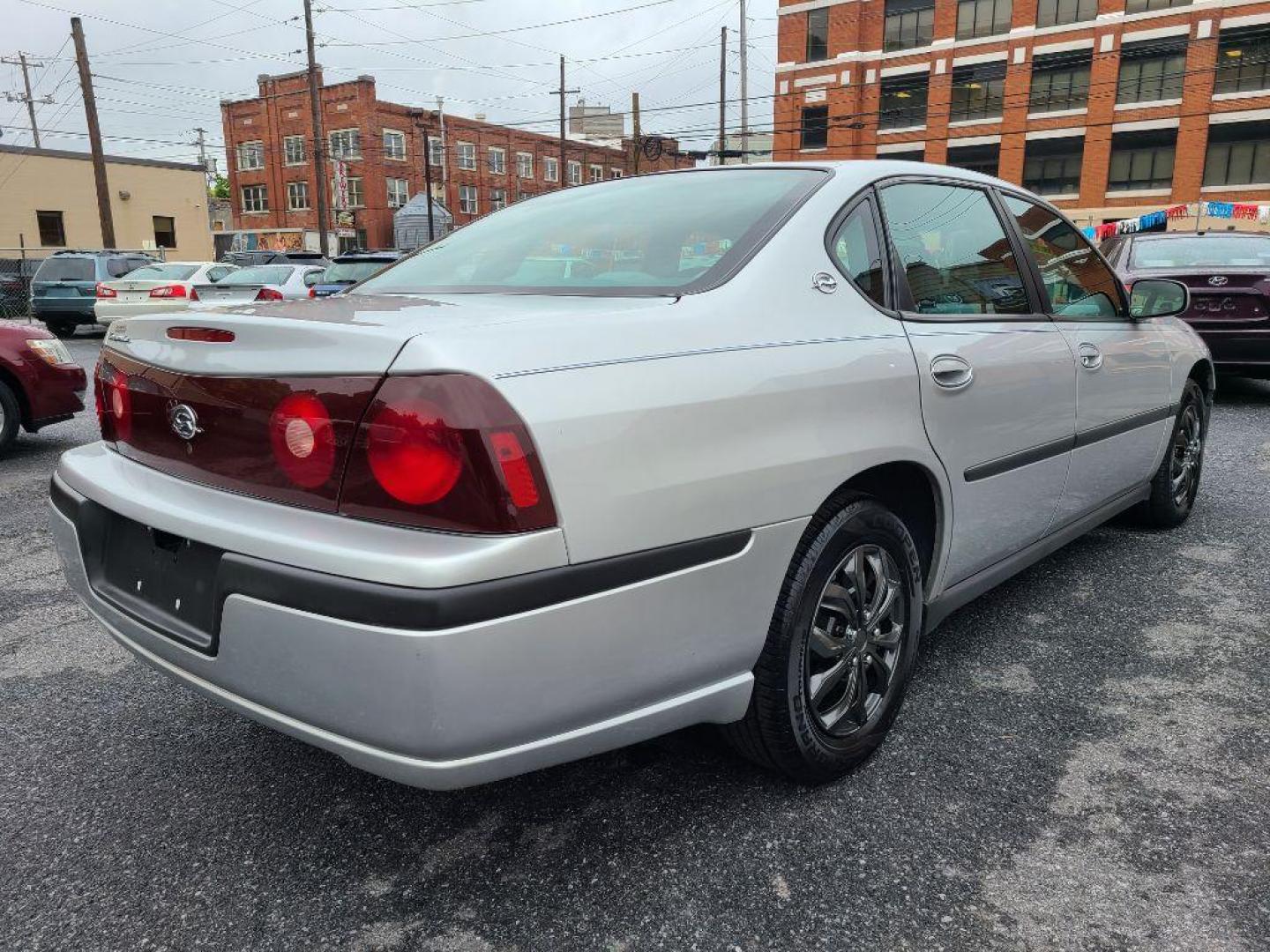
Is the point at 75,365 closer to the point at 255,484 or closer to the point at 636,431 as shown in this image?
the point at 255,484

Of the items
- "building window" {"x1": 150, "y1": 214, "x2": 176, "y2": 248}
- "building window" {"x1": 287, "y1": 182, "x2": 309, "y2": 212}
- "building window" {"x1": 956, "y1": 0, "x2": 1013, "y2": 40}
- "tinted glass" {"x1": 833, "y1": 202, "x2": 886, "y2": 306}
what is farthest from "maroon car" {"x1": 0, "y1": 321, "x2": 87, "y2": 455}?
"building window" {"x1": 287, "y1": 182, "x2": 309, "y2": 212}

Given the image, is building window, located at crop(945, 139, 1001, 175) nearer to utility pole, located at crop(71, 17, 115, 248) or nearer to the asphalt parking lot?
utility pole, located at crop(71, 17, 115, 248)

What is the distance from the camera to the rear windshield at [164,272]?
15.8 metres

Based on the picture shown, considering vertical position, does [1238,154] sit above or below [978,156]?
below

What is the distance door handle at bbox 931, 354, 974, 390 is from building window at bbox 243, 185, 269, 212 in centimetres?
5805

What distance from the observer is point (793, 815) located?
217 cm

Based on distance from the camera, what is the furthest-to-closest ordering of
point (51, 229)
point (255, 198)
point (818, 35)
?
point (255, 198), point (818, 35), point (51, 229)

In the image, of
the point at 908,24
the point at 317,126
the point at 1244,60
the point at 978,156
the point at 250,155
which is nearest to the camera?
the point at 317,126

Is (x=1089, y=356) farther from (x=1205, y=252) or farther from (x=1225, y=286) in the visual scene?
(x=1205, y=252)

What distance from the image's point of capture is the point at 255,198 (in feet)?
179

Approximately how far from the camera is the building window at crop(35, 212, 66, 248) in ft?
117

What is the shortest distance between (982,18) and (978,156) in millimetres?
5821

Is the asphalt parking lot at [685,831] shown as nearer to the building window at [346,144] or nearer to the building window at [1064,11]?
the building window at [1064,11]

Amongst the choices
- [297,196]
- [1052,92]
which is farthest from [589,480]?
[297,196]
